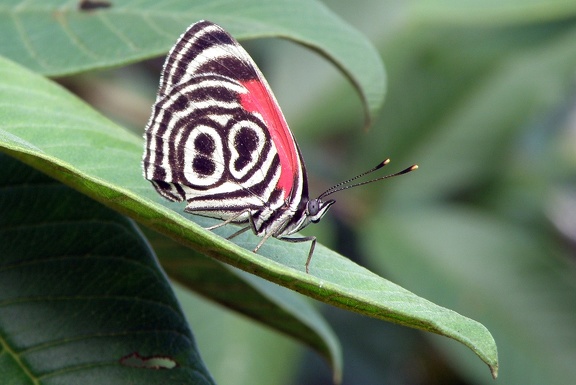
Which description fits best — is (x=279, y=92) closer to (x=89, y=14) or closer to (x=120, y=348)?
(x=89, y=14)

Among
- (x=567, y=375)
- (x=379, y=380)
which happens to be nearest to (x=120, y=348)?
(x=567, y=375)

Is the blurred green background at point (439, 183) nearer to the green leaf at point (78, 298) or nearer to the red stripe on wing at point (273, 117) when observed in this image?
the red stripe on wing at point (273, 117)

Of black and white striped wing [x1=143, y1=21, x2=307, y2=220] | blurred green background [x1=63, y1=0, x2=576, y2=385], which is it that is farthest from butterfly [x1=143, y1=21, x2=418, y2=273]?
blurred green background [x1=63, y1=0, x2=576, y2=385]

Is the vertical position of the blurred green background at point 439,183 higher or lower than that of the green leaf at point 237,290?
lower

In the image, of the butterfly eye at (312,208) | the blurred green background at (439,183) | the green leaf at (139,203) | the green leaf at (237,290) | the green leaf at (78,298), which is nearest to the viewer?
the green leaf at (139,203)

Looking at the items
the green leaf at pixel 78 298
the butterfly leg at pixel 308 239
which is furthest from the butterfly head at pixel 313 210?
the green leaf at pixel 78 298

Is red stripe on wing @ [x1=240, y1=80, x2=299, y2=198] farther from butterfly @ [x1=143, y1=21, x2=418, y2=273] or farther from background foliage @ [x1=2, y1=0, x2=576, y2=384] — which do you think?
background foliage @ [x1=2, y1=0, x2=576, y2=384]

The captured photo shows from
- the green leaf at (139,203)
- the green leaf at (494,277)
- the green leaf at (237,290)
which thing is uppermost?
the green leaf at (139,203)

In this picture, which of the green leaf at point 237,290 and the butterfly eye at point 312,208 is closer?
the green leaf at point 237,290

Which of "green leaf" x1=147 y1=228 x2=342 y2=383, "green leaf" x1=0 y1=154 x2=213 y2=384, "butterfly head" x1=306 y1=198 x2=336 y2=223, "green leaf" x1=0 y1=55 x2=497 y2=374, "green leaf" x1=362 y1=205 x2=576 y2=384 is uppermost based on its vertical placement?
"green leaf" x1=0 y1=55 x2=497 y2=374
